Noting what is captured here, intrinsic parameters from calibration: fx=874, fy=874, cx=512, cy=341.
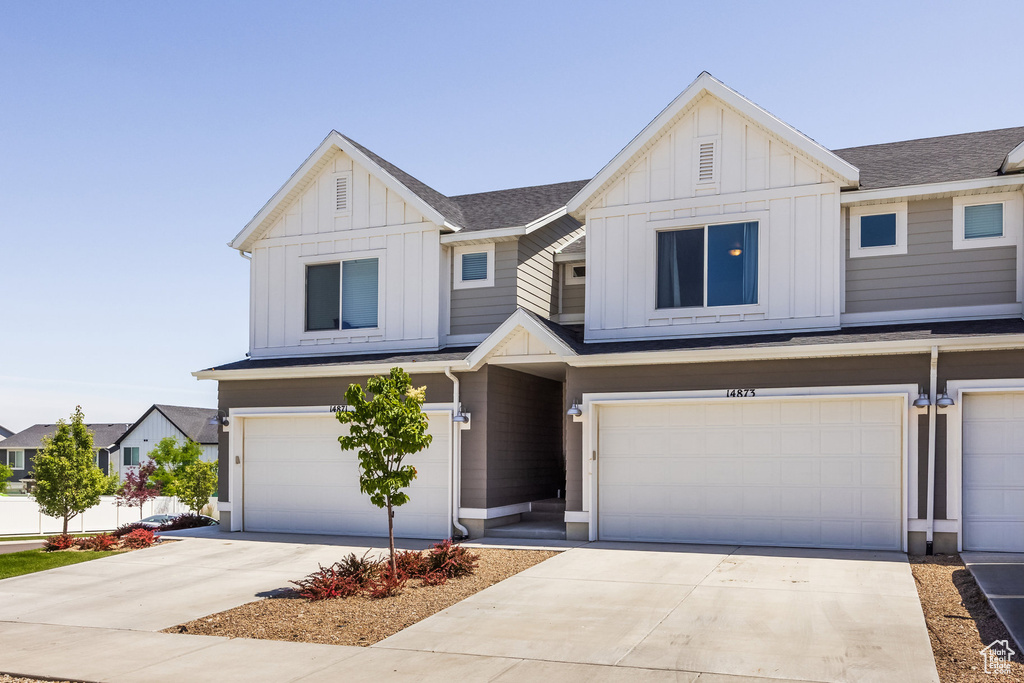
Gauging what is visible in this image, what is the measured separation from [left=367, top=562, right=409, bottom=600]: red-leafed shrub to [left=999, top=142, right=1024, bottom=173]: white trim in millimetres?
10788

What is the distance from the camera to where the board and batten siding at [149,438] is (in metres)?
53.8

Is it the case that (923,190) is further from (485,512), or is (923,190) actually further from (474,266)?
(485,512)

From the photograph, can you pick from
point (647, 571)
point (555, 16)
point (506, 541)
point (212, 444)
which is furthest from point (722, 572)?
point (212, 444)

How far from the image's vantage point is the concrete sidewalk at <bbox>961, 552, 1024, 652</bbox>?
8327 millimetres

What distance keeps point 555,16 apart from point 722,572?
1026 cm

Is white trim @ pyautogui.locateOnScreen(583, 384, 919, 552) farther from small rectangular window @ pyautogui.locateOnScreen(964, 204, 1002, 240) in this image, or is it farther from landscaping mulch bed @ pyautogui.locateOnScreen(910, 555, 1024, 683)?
small rectangular window @ pyautogui.locateOnScreen(964, 204, 1002, 240)

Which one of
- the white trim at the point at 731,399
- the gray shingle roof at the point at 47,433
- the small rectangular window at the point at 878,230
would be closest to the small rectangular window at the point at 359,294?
the white trim at the point at 731,399

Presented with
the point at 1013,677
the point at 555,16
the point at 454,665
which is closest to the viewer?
the point at 1013,677

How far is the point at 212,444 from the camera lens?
5412 centimetres

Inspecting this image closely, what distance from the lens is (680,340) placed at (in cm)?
1503

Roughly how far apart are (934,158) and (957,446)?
5472 millimetres

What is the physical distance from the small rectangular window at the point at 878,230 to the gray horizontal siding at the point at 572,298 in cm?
605

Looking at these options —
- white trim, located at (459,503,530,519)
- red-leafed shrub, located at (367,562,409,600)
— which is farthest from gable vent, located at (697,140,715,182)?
red-leafed shrub, located at (367,562,409,600)

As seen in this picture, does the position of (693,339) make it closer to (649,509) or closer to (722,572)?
(649,509)
